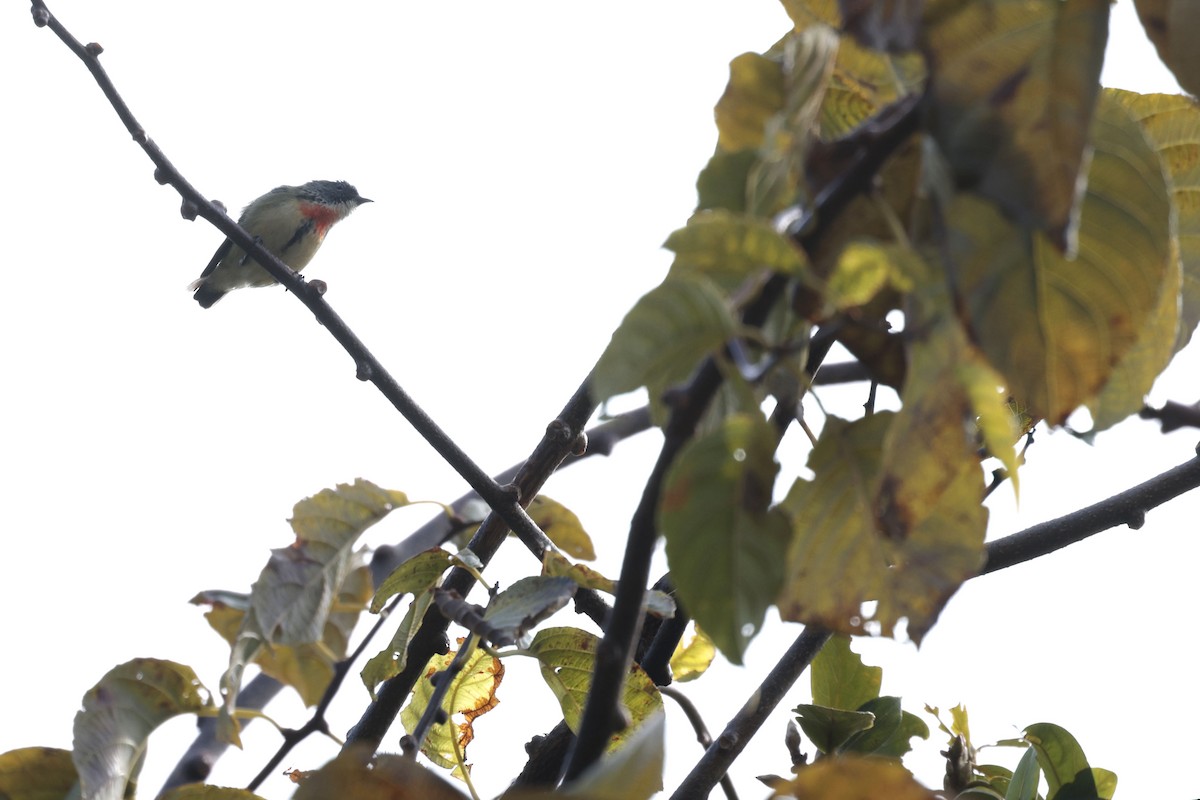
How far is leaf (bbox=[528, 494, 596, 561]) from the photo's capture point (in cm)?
219

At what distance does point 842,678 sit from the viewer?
244cm

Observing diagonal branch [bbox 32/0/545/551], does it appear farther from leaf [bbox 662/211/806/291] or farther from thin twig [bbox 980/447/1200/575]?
leaf [bbox 662/211/806/291]

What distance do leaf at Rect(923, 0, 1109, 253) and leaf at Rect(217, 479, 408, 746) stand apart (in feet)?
3.33

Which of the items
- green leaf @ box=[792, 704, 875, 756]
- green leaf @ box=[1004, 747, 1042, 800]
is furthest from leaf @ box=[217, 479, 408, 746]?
green leaf @ box=[1004, 747, 1042, 800]

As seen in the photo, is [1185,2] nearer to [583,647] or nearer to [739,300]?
[739,300]

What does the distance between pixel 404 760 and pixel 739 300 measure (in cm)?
57

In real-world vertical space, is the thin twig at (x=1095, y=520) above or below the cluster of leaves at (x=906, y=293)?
above

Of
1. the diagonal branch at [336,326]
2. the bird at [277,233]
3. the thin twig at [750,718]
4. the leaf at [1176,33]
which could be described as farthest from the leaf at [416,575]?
the bird at [277,233]

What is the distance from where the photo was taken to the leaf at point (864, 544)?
3.59ft

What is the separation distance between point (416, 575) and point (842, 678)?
1.09 metres

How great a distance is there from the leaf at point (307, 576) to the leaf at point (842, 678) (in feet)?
3.82

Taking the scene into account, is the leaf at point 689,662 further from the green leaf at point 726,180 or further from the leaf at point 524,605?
the green leaf at point 726,180

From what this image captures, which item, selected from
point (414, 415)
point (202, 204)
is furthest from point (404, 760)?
point (202, 204)

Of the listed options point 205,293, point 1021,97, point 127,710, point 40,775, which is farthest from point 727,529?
point 205,293
